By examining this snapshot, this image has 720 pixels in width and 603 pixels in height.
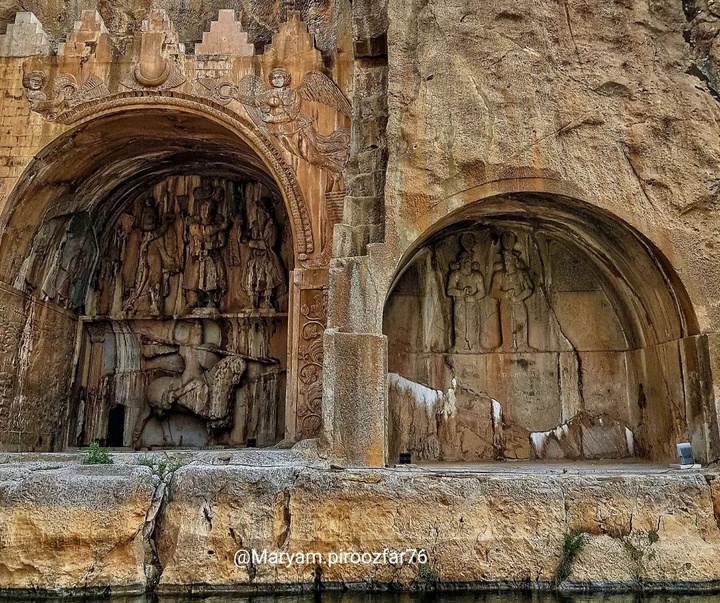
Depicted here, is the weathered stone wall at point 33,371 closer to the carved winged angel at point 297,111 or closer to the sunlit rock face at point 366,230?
the sunlit rock face at point 366,230

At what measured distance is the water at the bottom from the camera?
4676mm

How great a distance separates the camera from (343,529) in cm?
498

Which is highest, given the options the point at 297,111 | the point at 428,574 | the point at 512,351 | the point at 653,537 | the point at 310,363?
the point at 297,111

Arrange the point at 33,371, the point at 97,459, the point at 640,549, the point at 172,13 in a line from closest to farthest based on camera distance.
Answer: the point at 640,549
the point at 97,459
the point at 33,371
the point at 172,13

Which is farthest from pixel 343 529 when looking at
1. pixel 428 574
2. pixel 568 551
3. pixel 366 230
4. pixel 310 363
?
pixel 310 363

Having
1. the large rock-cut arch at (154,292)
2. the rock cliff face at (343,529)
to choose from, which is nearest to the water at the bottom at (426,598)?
the rock cliff face at (343,529)

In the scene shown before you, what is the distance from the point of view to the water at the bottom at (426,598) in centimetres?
468

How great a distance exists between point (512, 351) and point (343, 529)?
13.3 ft

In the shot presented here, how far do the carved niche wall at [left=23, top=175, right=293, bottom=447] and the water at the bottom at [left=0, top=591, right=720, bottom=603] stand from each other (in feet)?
18.2

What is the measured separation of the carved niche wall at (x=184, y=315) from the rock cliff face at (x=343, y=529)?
5.33m

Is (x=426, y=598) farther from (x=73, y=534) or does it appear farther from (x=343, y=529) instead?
(x=73, y=534)

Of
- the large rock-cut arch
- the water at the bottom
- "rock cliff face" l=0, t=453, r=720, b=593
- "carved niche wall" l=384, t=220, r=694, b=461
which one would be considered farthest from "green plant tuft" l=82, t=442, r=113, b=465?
the large rock-cut arch

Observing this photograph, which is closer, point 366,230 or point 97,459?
point 97,459

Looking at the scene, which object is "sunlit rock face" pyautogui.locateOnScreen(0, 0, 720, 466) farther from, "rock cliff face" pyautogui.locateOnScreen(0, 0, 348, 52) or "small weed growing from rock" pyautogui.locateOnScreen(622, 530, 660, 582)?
"small weed growing from rock" pyautogui.locateOnScreen(622, 530, 660, 582)
